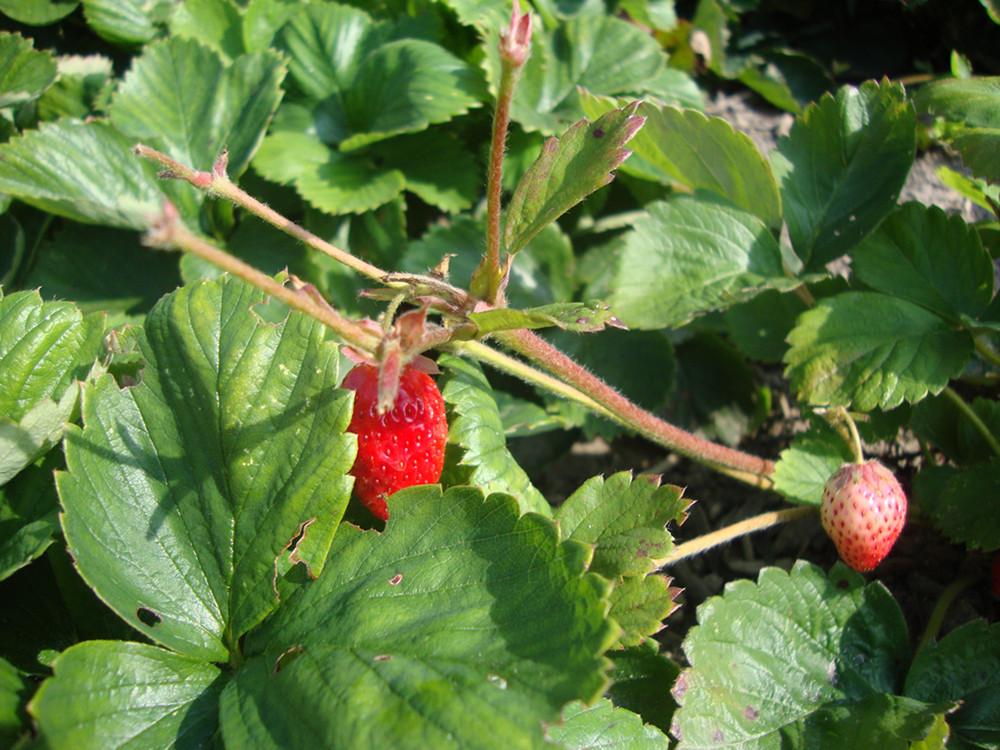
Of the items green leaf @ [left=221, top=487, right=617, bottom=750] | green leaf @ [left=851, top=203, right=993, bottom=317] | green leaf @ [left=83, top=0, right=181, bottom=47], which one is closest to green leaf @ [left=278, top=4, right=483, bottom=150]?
green leaf @ [left=83, top=0, right=181, bottom=47]

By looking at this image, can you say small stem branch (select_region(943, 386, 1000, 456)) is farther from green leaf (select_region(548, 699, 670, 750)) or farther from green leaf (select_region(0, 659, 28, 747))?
green leaf (select_region(0, 659, 28, 747))

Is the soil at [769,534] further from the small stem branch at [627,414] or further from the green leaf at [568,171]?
the green leaf at [568,171]

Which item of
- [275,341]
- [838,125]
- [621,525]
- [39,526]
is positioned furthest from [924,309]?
[39,526]

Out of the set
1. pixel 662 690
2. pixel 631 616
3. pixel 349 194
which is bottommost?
pixel 662 690

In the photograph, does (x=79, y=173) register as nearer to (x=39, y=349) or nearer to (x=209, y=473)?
(x=39, y=349)

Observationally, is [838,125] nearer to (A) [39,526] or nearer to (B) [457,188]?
(B) [457,188]

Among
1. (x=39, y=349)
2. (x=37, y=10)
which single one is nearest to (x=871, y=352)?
(x=39, y=349)
